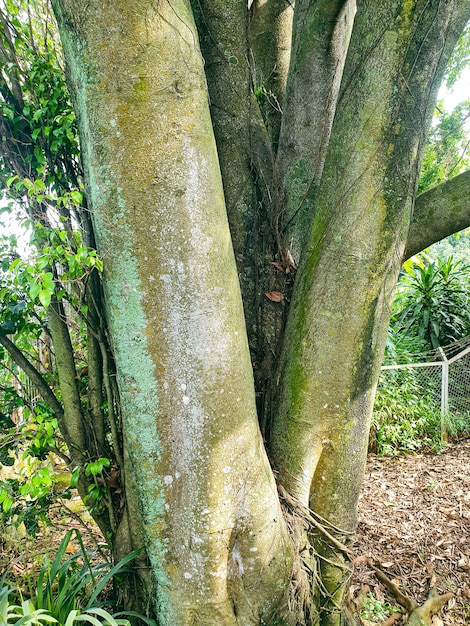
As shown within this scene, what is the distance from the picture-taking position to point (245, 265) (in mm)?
2387

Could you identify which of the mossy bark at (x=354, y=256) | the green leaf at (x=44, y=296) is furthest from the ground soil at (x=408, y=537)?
the green leaf at (x=44, y=296)

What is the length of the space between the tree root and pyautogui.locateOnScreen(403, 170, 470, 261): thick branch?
6.88 ft

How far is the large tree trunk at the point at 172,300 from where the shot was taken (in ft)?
5.50

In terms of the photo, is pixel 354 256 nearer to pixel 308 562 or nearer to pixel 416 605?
pixel 308 562

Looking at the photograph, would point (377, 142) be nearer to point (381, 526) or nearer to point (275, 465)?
point (275, 465)

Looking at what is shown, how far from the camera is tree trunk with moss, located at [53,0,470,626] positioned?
170 centimetres

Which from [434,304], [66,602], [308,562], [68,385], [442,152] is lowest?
[66,602]

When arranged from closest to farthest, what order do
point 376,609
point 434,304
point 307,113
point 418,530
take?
point 307,113, point 376,609, point 418,530, point 434,304

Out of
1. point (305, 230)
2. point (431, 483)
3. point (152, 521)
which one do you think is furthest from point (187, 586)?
point (431, 483)

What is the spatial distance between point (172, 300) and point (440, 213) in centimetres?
143

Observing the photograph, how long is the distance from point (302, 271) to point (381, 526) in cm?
272

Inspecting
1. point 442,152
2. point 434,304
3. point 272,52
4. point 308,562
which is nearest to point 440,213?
point 272,52

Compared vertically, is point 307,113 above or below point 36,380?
above

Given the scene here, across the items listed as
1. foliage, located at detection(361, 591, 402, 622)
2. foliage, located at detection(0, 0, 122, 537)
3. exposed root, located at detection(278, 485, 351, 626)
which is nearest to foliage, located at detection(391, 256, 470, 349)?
foliage, located at detection(361, 591, 402, 622)
